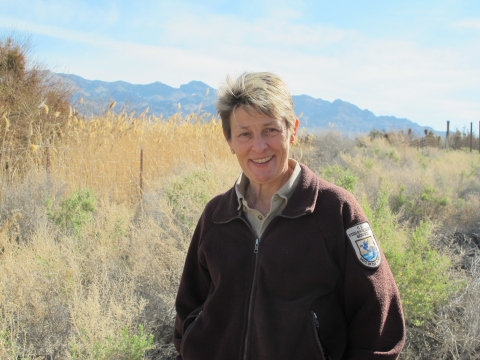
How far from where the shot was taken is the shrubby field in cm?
302

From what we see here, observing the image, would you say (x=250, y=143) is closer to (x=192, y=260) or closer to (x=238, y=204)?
(x=238, y=204)

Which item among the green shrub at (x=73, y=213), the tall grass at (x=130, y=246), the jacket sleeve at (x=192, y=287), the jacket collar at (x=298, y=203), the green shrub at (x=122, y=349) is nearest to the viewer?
the jacket collar at (x=298, y=203)

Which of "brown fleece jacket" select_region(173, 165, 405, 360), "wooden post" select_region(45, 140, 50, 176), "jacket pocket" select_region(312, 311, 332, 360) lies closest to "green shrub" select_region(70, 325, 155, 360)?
"brown fleece jacket" select_region(173, 165, 405, 360)

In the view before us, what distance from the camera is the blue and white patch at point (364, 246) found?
63.8 inches

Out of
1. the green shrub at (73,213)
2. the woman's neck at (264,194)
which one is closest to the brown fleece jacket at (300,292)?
the woman's neck at (264,194)

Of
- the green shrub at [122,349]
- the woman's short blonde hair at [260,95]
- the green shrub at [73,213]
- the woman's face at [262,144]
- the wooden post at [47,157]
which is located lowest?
the green shrub at [122,349]

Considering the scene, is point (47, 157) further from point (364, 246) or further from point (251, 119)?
point (364, 246)

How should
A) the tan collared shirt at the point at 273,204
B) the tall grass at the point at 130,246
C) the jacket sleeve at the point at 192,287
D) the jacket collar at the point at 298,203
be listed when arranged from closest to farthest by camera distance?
A: the jacket collar at the point at 298,203
the tan collared shirt at the point at 273,204
the jacket sleeve at the point at 192,287
the tall grass at the point at 130,246

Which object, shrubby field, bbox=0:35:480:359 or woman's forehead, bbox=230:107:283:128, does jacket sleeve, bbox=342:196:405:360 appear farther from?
shrubby field, bbox=0:35:480:359

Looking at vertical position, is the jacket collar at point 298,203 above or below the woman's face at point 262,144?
below

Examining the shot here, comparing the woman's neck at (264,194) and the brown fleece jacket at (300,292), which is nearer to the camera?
the brown fleece jacket at (300,292)

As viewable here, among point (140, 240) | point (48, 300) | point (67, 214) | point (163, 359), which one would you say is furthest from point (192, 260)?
point (67, 214)

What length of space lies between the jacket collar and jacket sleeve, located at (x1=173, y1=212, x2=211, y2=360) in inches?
5.5

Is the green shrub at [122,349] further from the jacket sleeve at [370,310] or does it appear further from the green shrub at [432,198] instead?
the green shrub at [432,198]
